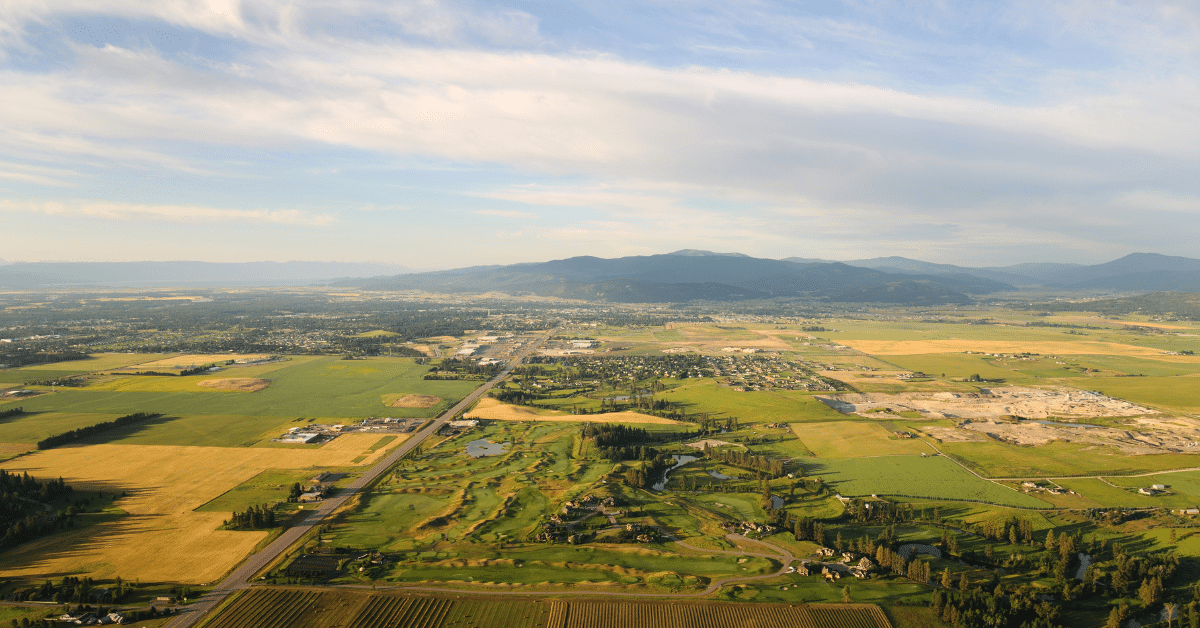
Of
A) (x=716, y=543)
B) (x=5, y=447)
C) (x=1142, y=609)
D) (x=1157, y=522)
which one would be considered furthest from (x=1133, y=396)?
(x=5, y=447)

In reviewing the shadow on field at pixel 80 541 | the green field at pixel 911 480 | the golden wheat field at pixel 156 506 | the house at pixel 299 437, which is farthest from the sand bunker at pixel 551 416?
the shadow on field at pixel 80 541

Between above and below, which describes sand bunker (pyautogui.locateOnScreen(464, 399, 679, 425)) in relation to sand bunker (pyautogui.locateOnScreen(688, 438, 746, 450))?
above

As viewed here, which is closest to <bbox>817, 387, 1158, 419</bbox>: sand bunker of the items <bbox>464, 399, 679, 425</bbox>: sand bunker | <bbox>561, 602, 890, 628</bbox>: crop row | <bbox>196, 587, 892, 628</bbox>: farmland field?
<bbox>464, 399, 679, 425</bbox>: sand bunker

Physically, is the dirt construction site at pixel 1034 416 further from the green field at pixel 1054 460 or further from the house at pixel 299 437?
the house at pixel 299 437

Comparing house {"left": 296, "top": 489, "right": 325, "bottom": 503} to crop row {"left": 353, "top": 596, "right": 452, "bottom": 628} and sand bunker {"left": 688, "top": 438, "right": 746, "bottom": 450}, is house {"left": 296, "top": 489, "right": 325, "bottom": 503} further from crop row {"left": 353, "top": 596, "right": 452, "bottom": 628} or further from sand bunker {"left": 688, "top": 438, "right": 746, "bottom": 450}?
sand bunker {"left": 688, "top": 438, "right": 746, "bottom": 450}

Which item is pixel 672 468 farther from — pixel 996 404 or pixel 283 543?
pixel 996 404

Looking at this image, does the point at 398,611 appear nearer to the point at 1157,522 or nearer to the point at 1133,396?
the point at 1157,522
